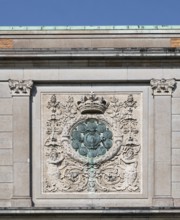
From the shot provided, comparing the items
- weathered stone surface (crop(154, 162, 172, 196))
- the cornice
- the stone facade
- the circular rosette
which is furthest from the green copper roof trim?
weathered stone surface (crop(154, 162, 172, 196))

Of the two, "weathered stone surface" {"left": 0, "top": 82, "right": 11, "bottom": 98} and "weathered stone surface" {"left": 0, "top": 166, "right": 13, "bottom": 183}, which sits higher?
"weathered stone surface" {"left": 0, "top": 82, "right": 11, "bottom": 98}

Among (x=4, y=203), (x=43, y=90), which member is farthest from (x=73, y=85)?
(x=4, y=203)

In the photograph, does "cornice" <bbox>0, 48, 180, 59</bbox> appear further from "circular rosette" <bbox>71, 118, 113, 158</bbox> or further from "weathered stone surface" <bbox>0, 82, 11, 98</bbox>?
"circular rosette" <bbox>71, 118, 113, 158</bbox>

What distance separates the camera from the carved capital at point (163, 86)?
60.7 feet

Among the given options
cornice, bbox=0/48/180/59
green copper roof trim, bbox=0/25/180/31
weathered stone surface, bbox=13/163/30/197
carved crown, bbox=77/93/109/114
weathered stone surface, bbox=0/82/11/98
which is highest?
green copper roof trim, bbox=0/25/180/31

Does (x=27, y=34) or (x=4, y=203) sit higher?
(x=27, y=34)

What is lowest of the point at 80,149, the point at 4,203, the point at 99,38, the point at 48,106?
the point at 4,203

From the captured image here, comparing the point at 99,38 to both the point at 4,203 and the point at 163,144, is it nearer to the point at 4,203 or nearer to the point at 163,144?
the point at 163,144

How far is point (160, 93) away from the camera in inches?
730

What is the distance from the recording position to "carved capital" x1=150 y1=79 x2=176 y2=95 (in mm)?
18500

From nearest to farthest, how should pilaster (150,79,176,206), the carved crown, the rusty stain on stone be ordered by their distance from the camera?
pilaster (150,79,176,206) < the carved crown < the rusty stain on stone

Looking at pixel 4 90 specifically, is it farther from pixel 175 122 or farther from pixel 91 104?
pixel 175 122

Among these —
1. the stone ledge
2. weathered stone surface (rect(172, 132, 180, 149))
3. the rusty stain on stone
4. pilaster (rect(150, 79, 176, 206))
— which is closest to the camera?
the stone ledge

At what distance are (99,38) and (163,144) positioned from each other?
3.42 m
